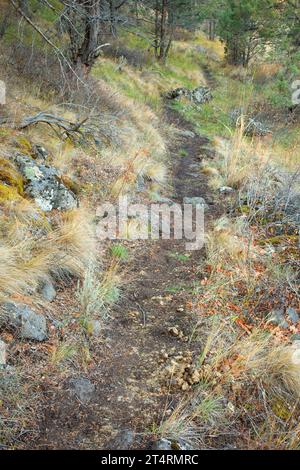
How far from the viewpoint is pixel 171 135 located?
10094 mm

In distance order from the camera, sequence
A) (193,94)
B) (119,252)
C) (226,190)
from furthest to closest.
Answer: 1. (193,94)
2. (226,190)
3. (119,252)

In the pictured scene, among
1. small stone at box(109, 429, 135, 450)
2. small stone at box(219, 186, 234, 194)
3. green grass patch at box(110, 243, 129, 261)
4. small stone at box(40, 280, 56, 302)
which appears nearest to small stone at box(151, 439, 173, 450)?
small stone at box(109, 429, 135, 450)

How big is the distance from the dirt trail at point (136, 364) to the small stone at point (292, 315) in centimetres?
90

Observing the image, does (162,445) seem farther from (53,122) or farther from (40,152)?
(53,122)

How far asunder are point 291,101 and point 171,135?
366 centimetres

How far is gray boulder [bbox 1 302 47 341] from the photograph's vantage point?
2.96 meters

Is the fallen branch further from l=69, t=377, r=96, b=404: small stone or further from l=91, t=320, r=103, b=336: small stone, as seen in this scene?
l=69, t=377, r=96, b=404: small stone

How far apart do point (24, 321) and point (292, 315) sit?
2.34 m

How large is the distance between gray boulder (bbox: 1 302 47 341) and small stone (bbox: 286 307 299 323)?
2.15m

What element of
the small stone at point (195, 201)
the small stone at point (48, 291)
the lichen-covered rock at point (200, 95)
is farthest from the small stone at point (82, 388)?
the lichen-covered rock at point (200, 95)

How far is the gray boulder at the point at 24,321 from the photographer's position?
117 inches

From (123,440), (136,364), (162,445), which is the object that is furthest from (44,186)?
(162,445)

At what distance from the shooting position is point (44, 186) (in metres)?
4.70
